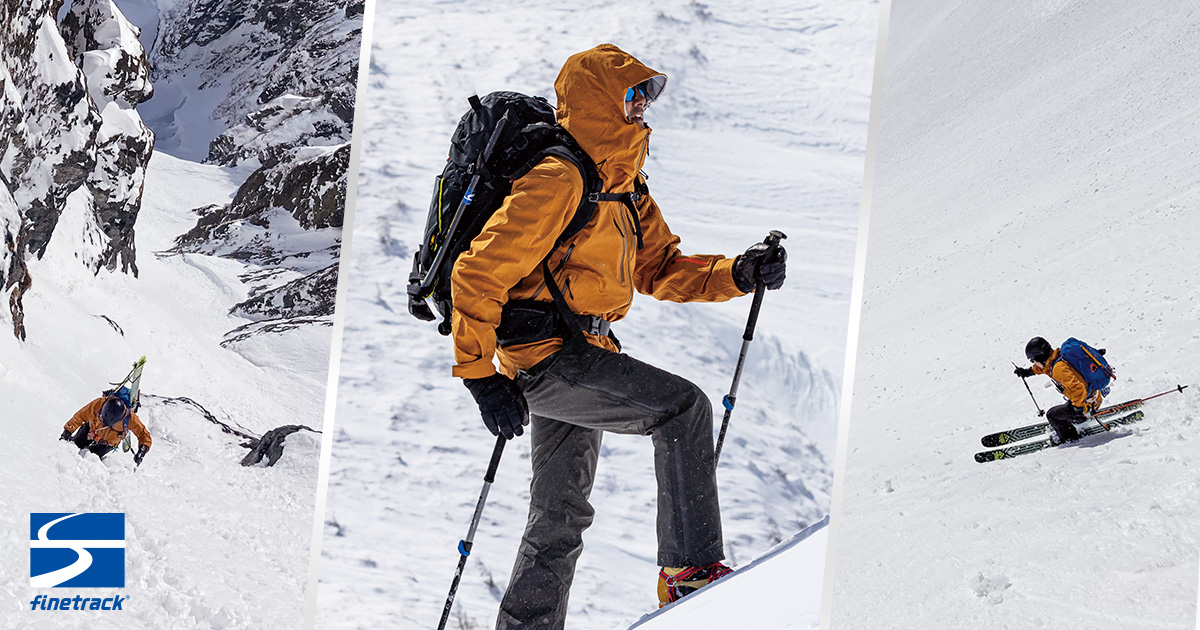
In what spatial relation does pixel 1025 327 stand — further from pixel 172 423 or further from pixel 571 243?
pixel 172 423

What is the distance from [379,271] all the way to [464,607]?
114 cm

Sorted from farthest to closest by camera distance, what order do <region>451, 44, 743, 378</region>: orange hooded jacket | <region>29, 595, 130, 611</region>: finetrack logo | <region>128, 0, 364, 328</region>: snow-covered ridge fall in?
<region>128, 0, 364, 328</region>: snow-covered ridge, <region>29, 595, 130, 611</region>: finetrack logo, <region>451, 44, 743, 378</region>: orange hooded jacket

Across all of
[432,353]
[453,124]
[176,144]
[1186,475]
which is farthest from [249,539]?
[1186,475]

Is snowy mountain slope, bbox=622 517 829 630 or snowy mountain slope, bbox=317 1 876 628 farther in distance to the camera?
snowy mountain slope, bbox=317 1 876 628

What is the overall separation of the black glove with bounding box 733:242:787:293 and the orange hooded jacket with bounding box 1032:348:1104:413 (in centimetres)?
177

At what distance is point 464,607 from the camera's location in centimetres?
277

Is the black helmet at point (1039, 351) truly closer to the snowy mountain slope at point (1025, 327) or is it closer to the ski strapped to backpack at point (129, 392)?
the snowy mountain slope at point (1025, 327)

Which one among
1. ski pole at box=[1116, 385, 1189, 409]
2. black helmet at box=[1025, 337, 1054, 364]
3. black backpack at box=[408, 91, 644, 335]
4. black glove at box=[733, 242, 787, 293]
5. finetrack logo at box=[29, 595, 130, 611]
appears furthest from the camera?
black helmet at box=[1025, 337, 1054, 364]

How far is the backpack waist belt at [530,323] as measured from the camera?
197 centimetres

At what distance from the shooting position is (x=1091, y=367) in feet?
10.9

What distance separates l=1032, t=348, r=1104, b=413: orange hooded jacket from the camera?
3.28 meters

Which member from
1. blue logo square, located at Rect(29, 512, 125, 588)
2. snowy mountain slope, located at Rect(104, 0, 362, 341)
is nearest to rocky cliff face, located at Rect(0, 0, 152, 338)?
snowy mountain slope, located at Rect(104, 0, 362, 341)

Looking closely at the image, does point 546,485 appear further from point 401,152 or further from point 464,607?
point 401,152

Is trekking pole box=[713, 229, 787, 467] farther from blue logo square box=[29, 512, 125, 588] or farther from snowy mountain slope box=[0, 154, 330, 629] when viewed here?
blue logo square box=[29, 512, 125, 588]
